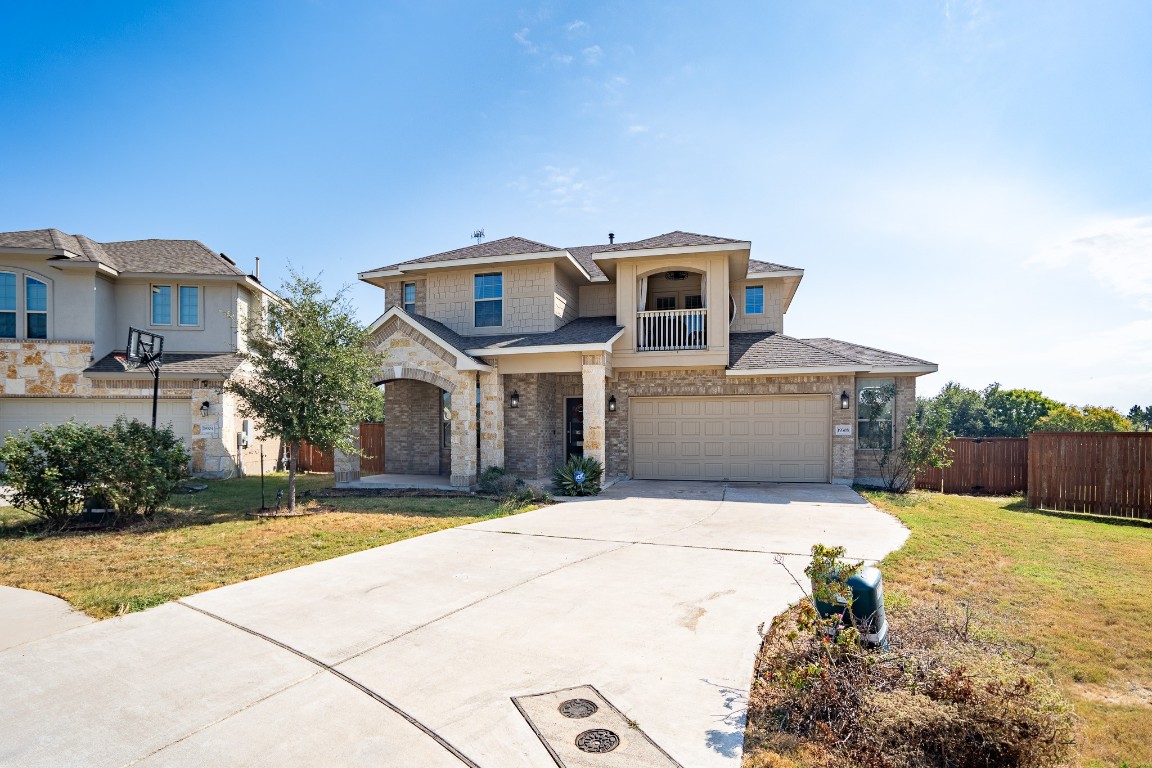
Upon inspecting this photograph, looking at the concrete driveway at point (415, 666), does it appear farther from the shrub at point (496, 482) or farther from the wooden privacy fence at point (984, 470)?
the wooden privacy fence at point (984, 470)

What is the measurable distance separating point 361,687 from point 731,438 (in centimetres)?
1260

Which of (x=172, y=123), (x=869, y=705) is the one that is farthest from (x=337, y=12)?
(x=869, y=705)

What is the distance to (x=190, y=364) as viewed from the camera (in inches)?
658

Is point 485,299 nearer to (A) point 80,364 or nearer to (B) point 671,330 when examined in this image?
(B) point 671,330

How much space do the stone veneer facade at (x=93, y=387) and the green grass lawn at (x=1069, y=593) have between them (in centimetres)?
1749

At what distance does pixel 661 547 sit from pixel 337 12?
10.3 metres

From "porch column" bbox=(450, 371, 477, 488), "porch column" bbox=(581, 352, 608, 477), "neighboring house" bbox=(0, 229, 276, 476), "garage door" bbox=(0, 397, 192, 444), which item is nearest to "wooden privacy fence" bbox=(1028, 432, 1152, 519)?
"porch column" bbox=(581, 352, 608, 477)

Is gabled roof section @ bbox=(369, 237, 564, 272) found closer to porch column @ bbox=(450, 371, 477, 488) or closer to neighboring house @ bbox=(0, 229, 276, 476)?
porch column @ bbox=(450, 371, 477, 488)

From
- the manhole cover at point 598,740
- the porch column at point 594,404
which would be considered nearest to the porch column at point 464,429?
the porch column at point 594,404

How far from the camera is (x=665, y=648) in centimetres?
424

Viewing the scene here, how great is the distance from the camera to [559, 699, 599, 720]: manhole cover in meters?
3.30

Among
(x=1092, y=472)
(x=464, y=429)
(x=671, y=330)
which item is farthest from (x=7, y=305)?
(x=1092, y=472)

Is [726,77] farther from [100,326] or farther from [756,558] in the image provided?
[100,326]

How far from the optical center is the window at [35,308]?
16453 mm
